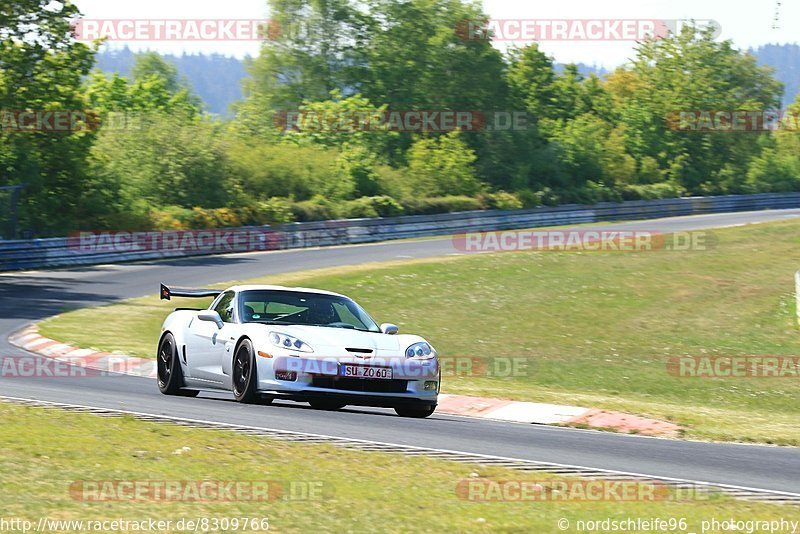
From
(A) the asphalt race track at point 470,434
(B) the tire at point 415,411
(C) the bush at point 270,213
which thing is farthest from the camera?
(C) the bush at point 270,213

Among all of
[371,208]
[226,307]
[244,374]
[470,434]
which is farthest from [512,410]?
[371,208]

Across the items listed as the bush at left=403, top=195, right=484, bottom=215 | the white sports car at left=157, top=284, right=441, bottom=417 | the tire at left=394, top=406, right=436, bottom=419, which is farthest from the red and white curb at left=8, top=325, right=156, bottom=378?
the bush at left=403, top=195, right=484, bottom=215

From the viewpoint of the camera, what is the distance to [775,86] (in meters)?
123

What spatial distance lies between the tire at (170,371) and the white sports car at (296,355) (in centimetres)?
1

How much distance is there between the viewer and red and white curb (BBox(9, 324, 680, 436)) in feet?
40.6

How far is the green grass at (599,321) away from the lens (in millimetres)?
16625

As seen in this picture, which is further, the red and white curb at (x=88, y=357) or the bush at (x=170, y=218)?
the bush at (x=170, y=218)

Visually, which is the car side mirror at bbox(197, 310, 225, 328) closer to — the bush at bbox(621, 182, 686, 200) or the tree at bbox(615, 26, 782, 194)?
the bush at bbox(621, 182, 686, 200)

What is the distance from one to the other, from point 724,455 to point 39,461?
5465 mm

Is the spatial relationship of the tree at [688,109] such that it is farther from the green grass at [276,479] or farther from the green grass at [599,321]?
the green grass at [276,479]

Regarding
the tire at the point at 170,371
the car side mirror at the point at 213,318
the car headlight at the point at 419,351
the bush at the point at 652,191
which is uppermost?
the bush at the point at 652,191

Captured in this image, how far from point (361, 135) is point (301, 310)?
4966 cm

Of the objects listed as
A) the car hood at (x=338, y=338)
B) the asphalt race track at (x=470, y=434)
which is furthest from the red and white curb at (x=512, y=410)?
the car hood at (x=338, y=338)

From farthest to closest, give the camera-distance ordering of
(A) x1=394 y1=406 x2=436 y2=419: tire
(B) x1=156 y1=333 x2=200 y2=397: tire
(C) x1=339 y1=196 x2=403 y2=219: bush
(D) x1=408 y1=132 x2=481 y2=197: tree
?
(D) x1=408 y1=132 x2=481 y2=197: tree
(C) x1=339 y1=196 x2=403 y2=219: bush
(B) x1=156 y1=333 x2=200 y2=397: tire
(A) x1=394 y1=406 x2=436 y2=419: tire
